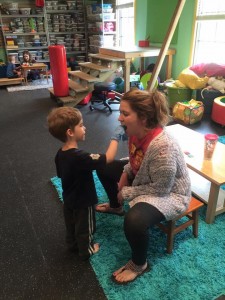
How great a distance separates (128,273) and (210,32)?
3.91 m

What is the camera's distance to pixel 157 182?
1.24m

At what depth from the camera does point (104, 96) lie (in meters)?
4.28

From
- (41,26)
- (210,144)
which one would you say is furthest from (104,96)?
(41,26)

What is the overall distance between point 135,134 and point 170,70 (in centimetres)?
376

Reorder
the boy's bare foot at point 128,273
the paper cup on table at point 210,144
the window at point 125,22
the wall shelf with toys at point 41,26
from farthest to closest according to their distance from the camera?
the wall shelf with toys at point 41,26 → the window at point 125,22 → the paper cup on table at point 210,144 → the boy's bare foot at point 128,273

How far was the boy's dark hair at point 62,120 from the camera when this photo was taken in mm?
1240

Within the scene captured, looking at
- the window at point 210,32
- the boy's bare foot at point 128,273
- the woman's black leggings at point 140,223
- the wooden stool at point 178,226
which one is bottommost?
the boy's bare foot at point 128,273

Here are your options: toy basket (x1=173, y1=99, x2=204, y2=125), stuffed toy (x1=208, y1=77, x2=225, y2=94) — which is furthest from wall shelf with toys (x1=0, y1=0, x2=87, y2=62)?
toy basket (x1=173, y1=99, x2=204, y2=125)

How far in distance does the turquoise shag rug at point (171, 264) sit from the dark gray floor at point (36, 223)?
0.12 metres

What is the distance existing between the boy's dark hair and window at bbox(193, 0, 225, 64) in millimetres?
3282

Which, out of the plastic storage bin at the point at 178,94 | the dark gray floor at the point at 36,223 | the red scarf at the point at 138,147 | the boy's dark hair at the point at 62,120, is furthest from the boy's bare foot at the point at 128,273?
the plastic storage bin at the point at 178,94

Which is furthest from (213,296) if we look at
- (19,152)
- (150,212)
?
(19,152)

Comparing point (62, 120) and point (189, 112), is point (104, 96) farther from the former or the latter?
point (62, 120)

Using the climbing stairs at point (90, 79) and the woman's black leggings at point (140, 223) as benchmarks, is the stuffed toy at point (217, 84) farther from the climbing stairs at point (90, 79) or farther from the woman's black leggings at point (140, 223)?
the woman's black leggings at point (140, 223)
